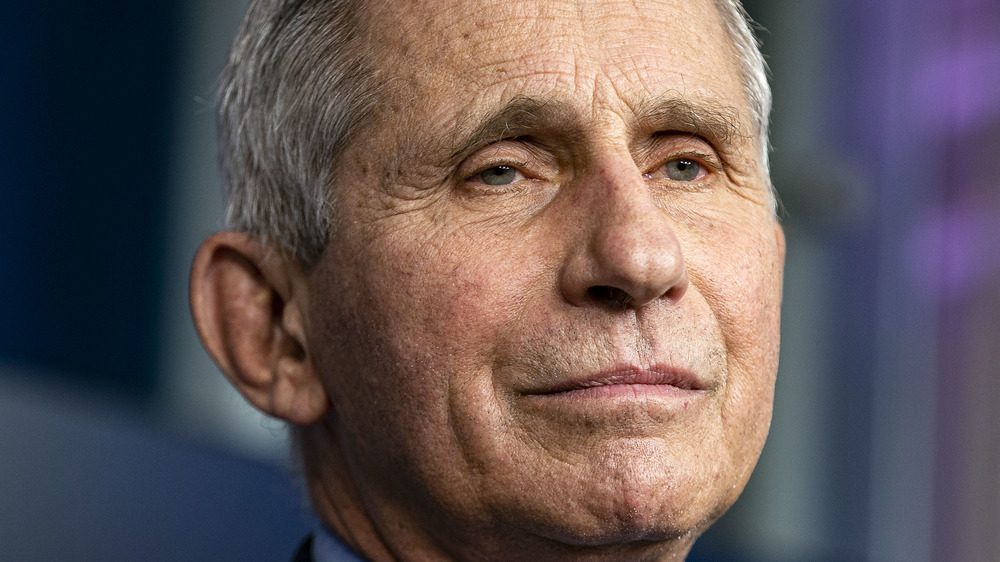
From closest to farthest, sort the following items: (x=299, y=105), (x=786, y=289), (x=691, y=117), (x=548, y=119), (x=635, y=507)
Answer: (x=635, y=507) < (x=548, y=119) < (x=691, y=117) < (x=299, y=105) < (x=786, y=289)

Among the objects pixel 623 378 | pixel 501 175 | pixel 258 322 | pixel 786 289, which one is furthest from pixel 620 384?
pixel 786 289

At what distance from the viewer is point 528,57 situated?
180cm

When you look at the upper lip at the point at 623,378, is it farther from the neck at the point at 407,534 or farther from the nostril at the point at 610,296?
the neck at the point at 407,534

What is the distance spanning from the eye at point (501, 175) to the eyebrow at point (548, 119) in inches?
Result: 2.1

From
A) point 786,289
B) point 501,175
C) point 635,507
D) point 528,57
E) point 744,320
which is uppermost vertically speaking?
point 528,57

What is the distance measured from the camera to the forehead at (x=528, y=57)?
1794mm

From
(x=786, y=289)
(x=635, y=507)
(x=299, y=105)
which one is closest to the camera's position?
(x=635, y=507)

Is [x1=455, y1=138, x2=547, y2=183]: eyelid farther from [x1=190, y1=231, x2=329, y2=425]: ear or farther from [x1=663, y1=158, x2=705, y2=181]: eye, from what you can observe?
[x1=190, y1=231, x2=329, y2=425]: ear

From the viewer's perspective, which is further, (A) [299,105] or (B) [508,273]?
(A) [299,105]

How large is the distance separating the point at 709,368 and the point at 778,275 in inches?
14.7

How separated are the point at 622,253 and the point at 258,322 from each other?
2.58ft

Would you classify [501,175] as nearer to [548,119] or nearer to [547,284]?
[548,119]

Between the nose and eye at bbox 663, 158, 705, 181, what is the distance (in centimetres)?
20

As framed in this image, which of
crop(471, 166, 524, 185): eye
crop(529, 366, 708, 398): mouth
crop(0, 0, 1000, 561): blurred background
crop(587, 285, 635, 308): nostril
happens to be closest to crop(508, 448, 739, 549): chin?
crop(529, 366, 708, 398): mouth
